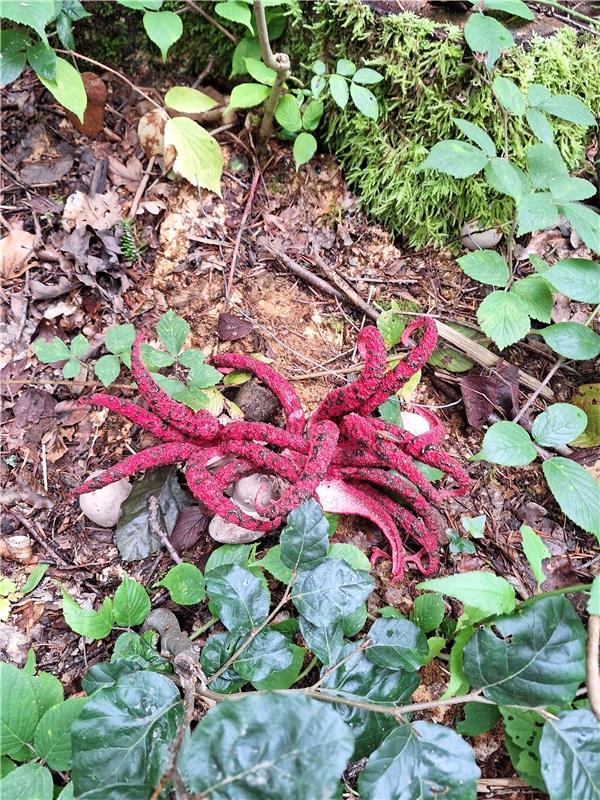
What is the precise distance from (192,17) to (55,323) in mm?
1598

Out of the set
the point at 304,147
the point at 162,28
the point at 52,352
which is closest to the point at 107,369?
the point at 52,352

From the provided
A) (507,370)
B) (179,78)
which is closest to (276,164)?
(179,78)

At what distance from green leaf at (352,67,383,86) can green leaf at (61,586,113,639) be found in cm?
218

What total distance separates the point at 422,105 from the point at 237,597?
210 centimetres

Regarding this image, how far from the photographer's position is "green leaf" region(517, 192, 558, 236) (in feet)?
7.30

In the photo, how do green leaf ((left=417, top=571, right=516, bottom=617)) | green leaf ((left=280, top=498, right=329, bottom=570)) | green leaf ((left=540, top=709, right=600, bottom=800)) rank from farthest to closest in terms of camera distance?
green leaf ((left=280, top=498, right=329, bottom=570))
green leaf ((left=417, top=571, right=516, bottom=617))
green leaf ((left=540, top=709, right=600, bottom=800))

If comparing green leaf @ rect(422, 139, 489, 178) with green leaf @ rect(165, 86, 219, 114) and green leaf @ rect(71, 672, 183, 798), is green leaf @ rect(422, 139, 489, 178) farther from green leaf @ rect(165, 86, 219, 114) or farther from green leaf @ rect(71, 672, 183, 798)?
green leaf @ rect(71, 672, 183, 798)

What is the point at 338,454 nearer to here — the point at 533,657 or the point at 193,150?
the point at 533,657

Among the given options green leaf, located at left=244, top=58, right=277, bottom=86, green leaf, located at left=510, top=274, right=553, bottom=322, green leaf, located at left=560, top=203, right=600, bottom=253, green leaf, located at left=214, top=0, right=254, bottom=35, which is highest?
green leaf, located at left=214, top=0, right=254, bottom=35

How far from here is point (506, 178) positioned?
2254 mm

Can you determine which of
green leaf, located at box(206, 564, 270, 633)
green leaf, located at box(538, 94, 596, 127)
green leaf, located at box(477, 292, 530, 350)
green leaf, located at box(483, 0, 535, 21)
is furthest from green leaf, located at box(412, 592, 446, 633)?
green leaf, located at box(483, 0, 535, 21)

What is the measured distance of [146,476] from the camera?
87.1 inches

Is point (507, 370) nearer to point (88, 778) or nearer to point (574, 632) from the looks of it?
point (574, 632)

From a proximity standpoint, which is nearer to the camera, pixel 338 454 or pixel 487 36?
pixel 338 454
